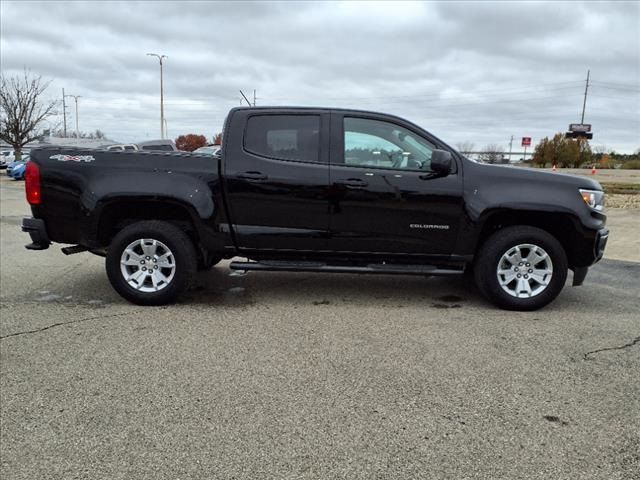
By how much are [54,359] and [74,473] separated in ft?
5.13

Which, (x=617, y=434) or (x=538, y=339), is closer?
(x=617, y=434)

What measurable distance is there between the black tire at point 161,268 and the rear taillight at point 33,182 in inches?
33.7

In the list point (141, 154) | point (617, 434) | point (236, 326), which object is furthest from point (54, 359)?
point (617, 434)

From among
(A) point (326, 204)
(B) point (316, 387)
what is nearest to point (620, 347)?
(B) point (316, 387)

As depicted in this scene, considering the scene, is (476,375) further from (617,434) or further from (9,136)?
(9,136)

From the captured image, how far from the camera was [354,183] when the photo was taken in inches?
198

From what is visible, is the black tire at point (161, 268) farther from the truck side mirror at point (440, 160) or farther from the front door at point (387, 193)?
the truck side mirror at point (440, 160)

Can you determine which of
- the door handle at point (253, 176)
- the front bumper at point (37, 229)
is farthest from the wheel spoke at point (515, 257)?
the front bumper at point (37, 229)

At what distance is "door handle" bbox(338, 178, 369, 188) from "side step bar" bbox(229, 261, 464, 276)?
0.81 m

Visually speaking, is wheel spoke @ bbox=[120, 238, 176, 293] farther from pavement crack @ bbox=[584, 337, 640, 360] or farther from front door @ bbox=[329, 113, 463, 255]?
pavement crack @ bbox=[584, 337, 640, 360]

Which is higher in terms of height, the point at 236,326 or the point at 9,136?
the point at 9,136

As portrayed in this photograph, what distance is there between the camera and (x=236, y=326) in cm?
460

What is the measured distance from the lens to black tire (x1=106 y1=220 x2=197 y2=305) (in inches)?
201

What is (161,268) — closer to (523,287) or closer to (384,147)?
(384,147)
